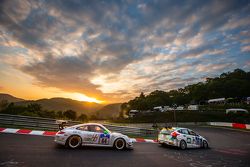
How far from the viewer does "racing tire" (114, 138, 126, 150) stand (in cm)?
1070

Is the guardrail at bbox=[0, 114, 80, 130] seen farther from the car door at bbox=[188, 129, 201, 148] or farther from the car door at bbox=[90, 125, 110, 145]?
the car door at bbox=[188, 129, 201, 148]

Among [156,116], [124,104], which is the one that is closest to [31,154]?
[156,116]

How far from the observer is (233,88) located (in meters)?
90.4

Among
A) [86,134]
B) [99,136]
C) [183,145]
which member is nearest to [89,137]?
[86,134]

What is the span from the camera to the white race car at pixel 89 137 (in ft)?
30.9

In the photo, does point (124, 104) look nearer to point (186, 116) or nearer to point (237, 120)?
point (186, 116)

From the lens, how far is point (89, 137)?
392 inches

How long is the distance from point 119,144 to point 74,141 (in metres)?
2.53

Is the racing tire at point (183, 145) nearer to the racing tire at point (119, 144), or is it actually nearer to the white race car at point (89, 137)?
the white race car at point (89, 137)

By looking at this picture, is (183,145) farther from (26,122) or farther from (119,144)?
(26,122)

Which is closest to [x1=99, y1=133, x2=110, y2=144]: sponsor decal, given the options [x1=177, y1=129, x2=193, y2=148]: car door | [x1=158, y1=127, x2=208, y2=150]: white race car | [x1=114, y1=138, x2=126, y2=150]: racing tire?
[x1=114, y1=138, x2=126, y2=150]: racing tire

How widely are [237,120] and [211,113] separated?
16116mm

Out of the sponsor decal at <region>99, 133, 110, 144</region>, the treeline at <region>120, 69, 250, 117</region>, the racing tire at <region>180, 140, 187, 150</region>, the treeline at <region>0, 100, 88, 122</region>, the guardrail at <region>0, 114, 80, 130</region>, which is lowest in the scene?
the racing tire at <region>180, 140, 187, 150</region>

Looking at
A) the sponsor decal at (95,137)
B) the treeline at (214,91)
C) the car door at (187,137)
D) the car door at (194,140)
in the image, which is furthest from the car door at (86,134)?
the treeline at (214,91)
